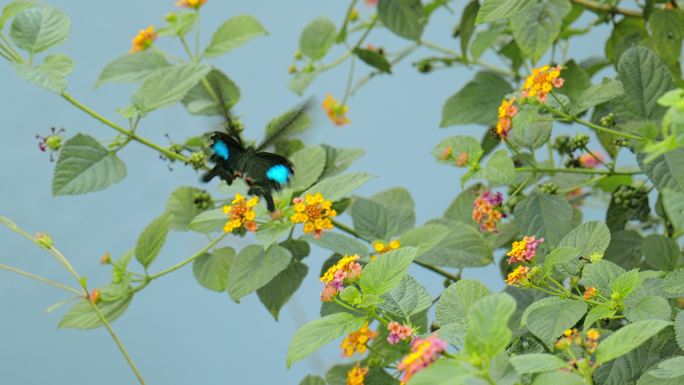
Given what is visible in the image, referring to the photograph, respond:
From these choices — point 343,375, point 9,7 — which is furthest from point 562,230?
point 9,7

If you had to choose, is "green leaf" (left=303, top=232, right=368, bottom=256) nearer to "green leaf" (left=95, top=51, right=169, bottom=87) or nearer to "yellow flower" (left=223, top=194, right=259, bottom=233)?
"yellow flower" (left=223, top=194, right=259, bottom=233)

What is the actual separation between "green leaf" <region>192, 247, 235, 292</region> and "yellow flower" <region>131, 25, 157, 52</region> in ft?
1.40

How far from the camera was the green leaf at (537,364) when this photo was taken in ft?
2.78

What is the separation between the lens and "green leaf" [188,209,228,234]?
1448 millimetres

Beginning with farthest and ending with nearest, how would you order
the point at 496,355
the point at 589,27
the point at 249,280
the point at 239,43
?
the point at 589,27
the point at 239,43
the point at 249,280
the point at 496,355

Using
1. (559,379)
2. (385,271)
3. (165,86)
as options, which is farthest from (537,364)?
(165,86)

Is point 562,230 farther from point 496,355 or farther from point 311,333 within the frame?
point 496,355

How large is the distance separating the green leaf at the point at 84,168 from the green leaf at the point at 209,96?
22 cm

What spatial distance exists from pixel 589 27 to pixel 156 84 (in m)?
0.90

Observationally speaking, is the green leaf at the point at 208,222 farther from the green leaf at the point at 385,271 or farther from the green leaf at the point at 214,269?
the green leaf at the point at 385,271

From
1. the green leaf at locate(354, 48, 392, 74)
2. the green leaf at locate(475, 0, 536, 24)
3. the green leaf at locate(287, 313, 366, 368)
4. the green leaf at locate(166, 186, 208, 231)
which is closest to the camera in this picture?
the green leaf at locate(287, 313, 366, 368)

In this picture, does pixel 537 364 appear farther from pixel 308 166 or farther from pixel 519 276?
pixel 308 166

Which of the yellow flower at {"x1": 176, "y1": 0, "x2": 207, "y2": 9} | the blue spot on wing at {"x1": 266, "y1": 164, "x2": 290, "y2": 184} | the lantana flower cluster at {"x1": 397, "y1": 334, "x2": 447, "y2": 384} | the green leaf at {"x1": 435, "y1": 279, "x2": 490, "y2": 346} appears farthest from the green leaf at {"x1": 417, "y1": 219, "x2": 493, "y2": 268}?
the lantana flower cluster at {"x1": 397, "y1": 334, "x2": 447, "y2": 384}

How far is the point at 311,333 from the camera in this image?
1.02m
